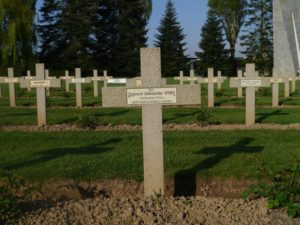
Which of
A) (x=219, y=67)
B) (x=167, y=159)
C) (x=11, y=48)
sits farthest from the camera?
(x=219, y=67)

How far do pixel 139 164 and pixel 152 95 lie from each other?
69.2 inches

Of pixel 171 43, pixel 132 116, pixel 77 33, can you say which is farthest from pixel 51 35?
pixel 132 116

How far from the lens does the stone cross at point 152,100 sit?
15.3 ft

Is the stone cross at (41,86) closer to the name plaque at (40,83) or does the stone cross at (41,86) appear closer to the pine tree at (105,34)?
the name plaque at (40,83)

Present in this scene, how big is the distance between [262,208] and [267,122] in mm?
6920

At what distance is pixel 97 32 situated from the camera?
1955 inches

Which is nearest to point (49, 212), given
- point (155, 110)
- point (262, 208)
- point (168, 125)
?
point (155, 110)

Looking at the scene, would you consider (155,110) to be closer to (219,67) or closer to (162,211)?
(162,211)

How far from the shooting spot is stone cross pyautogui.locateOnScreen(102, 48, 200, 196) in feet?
15.3

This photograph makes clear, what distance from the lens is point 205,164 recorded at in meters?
6.28

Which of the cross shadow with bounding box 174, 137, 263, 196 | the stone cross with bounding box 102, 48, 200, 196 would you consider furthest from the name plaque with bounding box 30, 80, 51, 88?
the stone cross with bounding box 102, 48, 200, 196

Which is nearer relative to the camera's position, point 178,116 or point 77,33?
point 178,116

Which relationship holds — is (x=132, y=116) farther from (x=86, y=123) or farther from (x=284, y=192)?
(x=284, y=192)

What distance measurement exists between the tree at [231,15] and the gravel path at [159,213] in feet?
179
